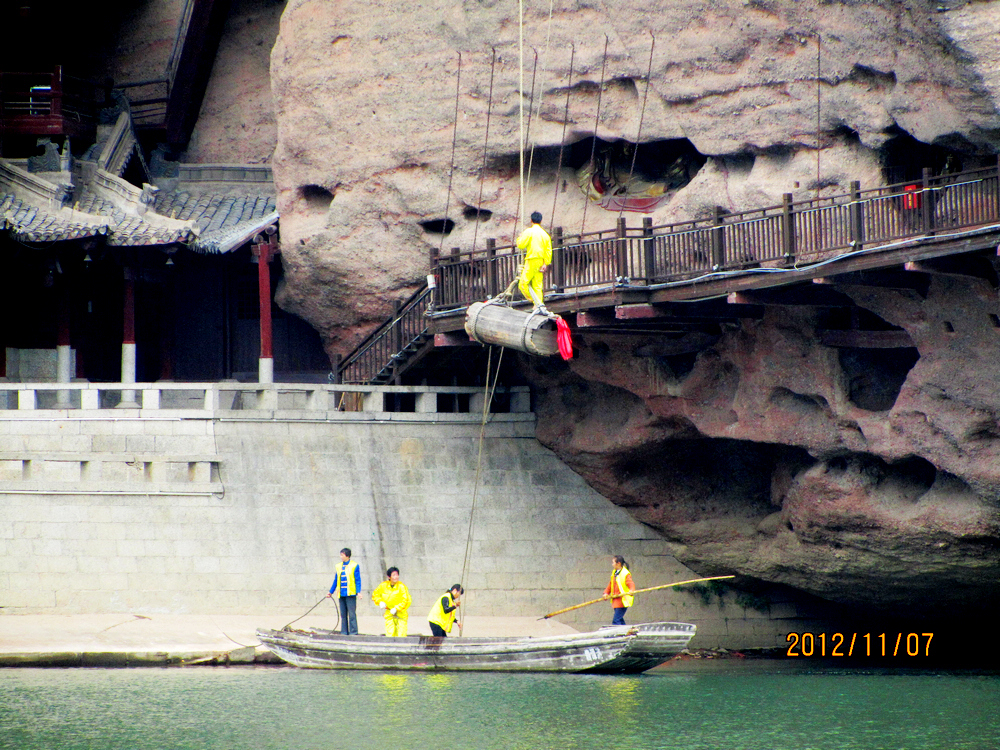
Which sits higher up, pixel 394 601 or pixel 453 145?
pixel 453 145

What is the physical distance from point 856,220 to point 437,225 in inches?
355

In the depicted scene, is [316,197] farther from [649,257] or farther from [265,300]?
[649,257]

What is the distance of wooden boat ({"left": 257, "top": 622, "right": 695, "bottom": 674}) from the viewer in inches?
765

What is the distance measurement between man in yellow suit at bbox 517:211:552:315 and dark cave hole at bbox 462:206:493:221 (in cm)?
498

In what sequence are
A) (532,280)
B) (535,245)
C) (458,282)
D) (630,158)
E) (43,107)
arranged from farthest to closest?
(43,107) < (630,158) < (458,282) < (532,280) < (535,245)

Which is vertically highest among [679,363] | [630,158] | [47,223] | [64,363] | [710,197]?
[630,158]

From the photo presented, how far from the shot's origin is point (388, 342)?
2508cm

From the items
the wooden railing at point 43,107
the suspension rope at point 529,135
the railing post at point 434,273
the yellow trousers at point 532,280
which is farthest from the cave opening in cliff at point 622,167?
the wooden railing at point 43,107

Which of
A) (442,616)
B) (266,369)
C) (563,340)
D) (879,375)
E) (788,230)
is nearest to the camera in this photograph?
(563,340)

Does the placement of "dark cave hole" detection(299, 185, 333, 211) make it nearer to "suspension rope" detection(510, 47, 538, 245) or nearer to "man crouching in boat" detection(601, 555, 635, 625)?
"suspension rope" detection(510, 47, 538, 245)

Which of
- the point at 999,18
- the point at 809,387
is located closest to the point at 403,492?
the point at 809,387

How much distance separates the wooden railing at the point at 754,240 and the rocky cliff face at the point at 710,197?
0.97 metres

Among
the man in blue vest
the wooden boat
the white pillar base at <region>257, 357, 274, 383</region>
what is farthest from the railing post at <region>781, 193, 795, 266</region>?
the white pillar base at <region>257, 357, 274, 383</region>

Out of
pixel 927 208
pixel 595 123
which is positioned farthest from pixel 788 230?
pixel 595 123
